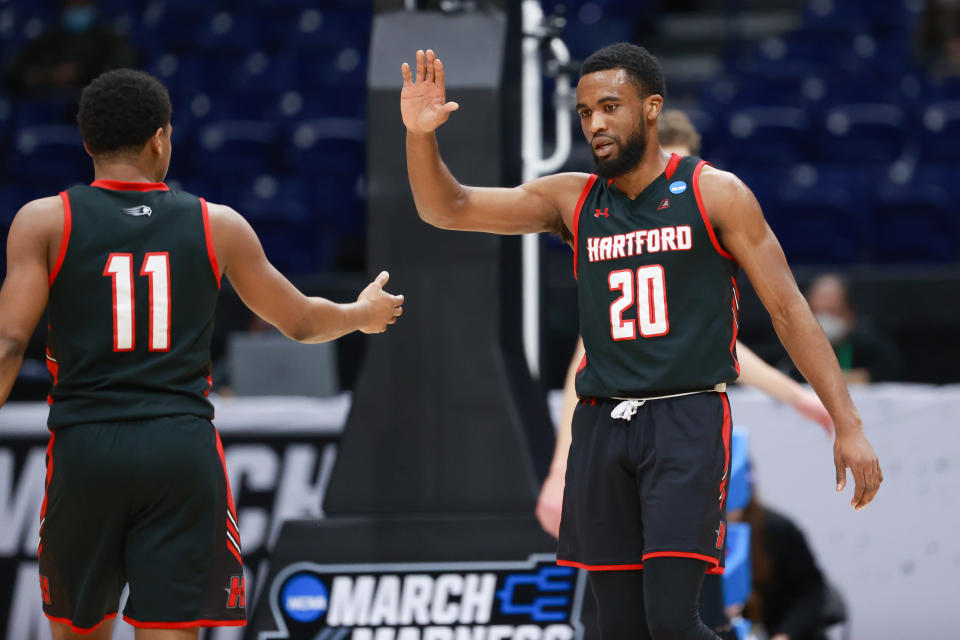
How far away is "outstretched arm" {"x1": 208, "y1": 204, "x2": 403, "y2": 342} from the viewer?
3.54 metres

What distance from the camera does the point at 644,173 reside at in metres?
3.79

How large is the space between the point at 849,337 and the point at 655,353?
4.69 m

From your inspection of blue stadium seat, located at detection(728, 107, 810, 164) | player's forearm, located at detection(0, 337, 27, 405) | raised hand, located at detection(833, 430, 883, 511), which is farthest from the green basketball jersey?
blue stadium seat, located at detection(728, 107, 810, 164)

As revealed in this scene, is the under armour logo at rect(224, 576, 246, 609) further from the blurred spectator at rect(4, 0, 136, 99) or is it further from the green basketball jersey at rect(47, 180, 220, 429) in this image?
the blurred spectator at rect(4, 0, 136, 99)

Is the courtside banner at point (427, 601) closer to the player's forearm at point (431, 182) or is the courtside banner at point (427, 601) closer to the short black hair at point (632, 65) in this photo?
the player's forearm at point (431, 182)

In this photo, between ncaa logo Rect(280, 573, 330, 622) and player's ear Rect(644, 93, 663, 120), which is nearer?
player's ear Rect(644, 93, 663, 120)

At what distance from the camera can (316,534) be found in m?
4.98

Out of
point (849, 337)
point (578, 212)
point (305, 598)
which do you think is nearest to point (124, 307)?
point (578, 212)

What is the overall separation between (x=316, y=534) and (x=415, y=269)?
42.8 inches

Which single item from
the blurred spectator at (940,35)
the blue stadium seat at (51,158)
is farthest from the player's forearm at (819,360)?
the blurred spectator at (940,35)

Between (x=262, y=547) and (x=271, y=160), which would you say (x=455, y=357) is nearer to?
(x=262, y=547)

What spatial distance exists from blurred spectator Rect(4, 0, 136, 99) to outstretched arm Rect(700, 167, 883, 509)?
29.5 ft

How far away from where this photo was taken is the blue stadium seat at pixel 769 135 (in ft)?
33.8

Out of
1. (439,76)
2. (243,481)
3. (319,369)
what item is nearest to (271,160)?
(319,369)
